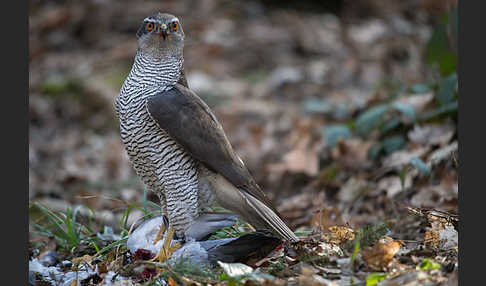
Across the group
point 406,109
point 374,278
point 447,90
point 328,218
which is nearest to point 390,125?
point 406,109

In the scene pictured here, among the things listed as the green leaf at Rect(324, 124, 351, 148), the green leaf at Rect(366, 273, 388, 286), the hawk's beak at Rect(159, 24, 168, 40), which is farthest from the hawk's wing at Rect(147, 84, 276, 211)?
the green leaf at Rect(324, 124, 351, 148)

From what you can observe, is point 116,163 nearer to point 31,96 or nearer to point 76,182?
point 76,182

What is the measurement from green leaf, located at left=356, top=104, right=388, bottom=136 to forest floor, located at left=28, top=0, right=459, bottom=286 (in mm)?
25

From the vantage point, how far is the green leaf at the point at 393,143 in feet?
20.7

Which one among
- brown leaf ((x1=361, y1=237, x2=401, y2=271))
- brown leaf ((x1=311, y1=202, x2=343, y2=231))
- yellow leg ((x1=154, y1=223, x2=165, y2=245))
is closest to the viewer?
brown leaf ((x1=361, y1=237, x2=401, y2=271))

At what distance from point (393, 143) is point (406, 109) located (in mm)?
459

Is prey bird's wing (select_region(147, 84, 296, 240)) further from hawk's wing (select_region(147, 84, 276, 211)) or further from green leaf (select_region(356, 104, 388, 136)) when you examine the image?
green leaf (select_region(356, 104, 388, 136))

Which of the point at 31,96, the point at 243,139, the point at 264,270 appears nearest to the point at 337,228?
the point at 264,270

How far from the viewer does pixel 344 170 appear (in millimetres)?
6539

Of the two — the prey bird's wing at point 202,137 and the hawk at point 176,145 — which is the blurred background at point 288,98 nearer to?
the prey bird's wing at point 202,137

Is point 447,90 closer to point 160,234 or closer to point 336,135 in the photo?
point 336,135

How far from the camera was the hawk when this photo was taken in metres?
4.01

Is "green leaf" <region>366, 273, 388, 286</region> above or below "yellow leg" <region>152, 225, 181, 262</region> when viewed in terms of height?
above

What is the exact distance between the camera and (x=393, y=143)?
6.34 metres
